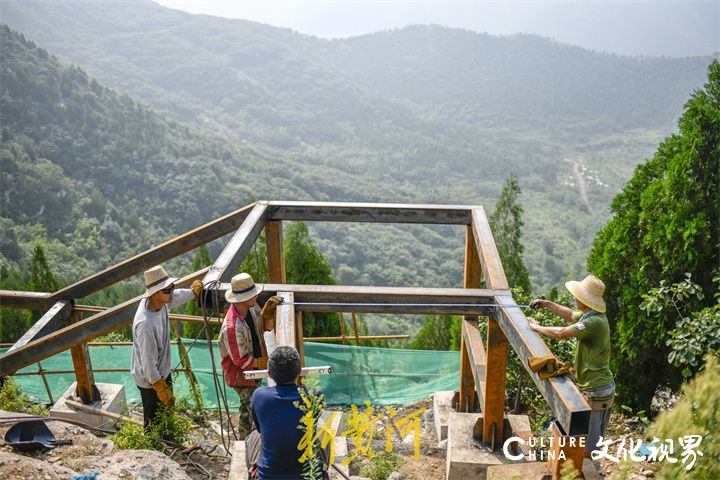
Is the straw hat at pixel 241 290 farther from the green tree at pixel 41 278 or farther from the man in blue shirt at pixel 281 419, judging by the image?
the green tree at pixel 41 278

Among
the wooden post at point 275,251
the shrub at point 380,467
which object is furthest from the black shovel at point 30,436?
the wooden post at point 275,251

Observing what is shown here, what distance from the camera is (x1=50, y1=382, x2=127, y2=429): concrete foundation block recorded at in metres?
6.07

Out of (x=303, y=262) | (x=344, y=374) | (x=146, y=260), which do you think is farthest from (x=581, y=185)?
(x=146, y=260)

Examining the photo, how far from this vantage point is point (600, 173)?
6609 inches

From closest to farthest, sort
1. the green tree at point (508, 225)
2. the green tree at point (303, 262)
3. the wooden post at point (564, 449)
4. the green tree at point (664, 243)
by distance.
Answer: the wooden post at point (564, 449)
the green tree at point (664, 243)
the green tree at point (303, 262)
the green tree at point (508, 225)

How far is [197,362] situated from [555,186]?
526 ft

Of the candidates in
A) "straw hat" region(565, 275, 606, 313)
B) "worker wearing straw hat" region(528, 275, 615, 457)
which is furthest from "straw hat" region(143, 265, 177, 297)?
"straw hat" region(565, 275, 606, 313)

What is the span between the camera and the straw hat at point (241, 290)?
13.8 ft

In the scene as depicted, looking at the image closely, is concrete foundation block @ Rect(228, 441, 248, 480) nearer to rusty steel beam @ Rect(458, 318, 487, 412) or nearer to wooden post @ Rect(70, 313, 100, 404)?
rusty steel beam @ Rect(458, 318, 487, 412)

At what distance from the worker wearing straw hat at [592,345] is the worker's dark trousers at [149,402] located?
3101 mm

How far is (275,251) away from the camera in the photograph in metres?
6.42

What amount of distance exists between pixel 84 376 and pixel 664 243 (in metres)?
5.98

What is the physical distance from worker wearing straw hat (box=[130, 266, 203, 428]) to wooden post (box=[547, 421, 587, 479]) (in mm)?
2839

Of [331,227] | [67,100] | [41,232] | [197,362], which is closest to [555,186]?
[331,227]
